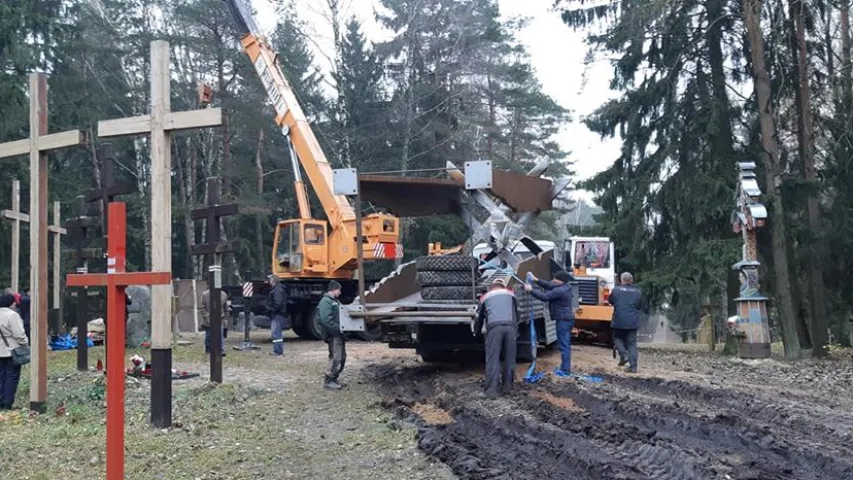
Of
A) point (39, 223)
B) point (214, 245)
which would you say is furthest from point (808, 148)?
point (39, 223)

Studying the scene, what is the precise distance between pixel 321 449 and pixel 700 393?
5.23 m

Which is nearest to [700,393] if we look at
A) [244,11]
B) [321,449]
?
[321,449]

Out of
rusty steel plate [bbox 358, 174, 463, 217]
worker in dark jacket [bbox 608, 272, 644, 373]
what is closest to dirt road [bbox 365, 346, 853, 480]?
worker in dark jacket [bbox 608, 272, 644, 373]

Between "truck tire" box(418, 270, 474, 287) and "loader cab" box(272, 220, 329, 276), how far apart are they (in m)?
9.13

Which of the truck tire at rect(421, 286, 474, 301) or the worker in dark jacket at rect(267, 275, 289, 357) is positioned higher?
the truck tire at rect(421, 286, 474, 301)

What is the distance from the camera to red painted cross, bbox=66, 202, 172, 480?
513 cm

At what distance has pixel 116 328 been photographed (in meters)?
5.16

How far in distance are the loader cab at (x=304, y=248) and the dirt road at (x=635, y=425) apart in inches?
321

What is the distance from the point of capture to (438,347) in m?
13.2

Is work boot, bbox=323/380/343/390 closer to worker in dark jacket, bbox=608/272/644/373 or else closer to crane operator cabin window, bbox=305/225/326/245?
worker in dark jacket, bbox=608/272/644/373

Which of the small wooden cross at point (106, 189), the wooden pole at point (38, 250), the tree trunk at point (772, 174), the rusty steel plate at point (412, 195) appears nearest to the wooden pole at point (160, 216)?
the wooden pole at point (38, 250)

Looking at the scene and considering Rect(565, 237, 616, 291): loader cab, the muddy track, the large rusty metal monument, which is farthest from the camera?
Rect(565, 237, 616, 291): loader cab

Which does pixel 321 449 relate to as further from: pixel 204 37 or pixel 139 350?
pixel 204 37

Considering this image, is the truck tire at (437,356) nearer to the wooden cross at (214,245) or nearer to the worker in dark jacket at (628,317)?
the worker in dark jacket at (628,317)
